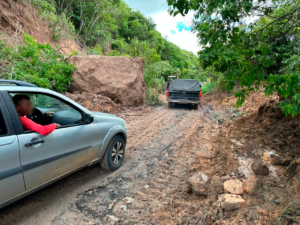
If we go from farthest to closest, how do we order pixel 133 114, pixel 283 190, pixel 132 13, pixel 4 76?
pixel 132 13
pixel 133 114
pixel 4 76
pixel 283 190

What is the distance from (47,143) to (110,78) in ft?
23.4

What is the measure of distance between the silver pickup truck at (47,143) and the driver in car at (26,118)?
65 millimetres

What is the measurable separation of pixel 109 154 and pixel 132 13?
1129 inches

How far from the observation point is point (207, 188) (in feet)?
10.2

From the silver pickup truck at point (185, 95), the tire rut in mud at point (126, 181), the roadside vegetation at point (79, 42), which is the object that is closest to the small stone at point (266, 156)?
the tire rut in mud at point (126, 181)

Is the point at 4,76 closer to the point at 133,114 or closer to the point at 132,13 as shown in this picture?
the point at 133,114

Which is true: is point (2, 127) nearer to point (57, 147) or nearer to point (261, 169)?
point (57, 147)

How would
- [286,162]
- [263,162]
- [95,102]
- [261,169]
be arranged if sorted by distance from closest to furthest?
1. [261,169]
2. [286,162]
3. [263,162]
4. [95,102]

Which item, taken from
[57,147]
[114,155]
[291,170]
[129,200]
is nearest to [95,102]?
[114,155]

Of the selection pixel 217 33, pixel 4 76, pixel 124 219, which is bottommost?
pixel 124 219

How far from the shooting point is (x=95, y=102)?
807 cm

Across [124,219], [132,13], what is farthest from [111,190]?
[132,13]

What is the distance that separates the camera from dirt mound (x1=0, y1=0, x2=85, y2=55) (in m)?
8.22

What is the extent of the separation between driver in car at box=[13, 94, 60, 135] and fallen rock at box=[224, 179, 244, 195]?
2.78 meters
